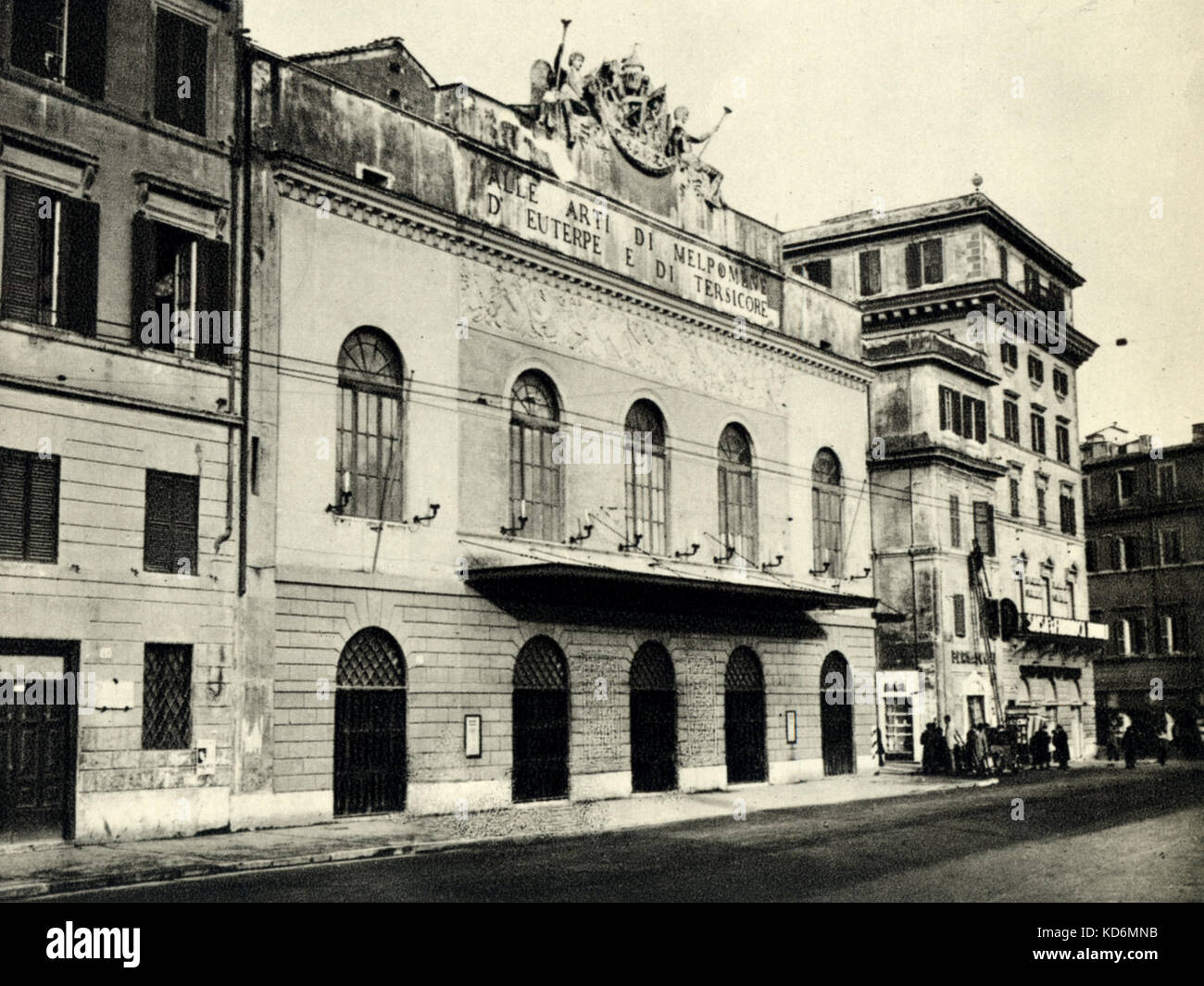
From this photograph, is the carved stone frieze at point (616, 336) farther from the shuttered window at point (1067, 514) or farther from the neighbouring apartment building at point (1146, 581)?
the shuttered window at point (1067, 514)

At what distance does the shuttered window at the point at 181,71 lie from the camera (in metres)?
21.5

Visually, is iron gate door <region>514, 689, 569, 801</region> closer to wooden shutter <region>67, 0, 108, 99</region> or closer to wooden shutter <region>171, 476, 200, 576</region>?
wooden shutter <region>171, 476, 200, 576</region>

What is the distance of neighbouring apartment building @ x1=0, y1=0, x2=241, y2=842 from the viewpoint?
19.1 m

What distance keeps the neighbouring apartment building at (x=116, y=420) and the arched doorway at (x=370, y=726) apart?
2535 millimetres

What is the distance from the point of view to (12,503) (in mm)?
18938

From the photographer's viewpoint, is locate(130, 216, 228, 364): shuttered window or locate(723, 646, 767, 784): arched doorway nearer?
locate(130, 216, 228, 364): shuttered window

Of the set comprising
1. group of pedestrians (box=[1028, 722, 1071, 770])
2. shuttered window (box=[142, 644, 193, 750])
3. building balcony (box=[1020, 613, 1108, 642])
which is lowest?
group of pedestrians (box=[1028, 722, 1071, 770])

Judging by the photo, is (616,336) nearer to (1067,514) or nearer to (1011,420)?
(1011,420)

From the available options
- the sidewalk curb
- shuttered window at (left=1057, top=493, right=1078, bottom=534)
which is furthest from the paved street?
shuttered window at (left=1057, top=493, right=1078, bottom=534)

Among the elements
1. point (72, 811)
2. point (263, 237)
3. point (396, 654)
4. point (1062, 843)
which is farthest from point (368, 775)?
point (1062, 843)

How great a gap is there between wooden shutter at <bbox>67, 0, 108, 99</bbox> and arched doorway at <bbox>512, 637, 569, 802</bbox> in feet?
42.5

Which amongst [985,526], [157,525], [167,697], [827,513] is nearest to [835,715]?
[827,513]

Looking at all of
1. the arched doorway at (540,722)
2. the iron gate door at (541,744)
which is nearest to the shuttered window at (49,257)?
the arched doorway at (540,722)
